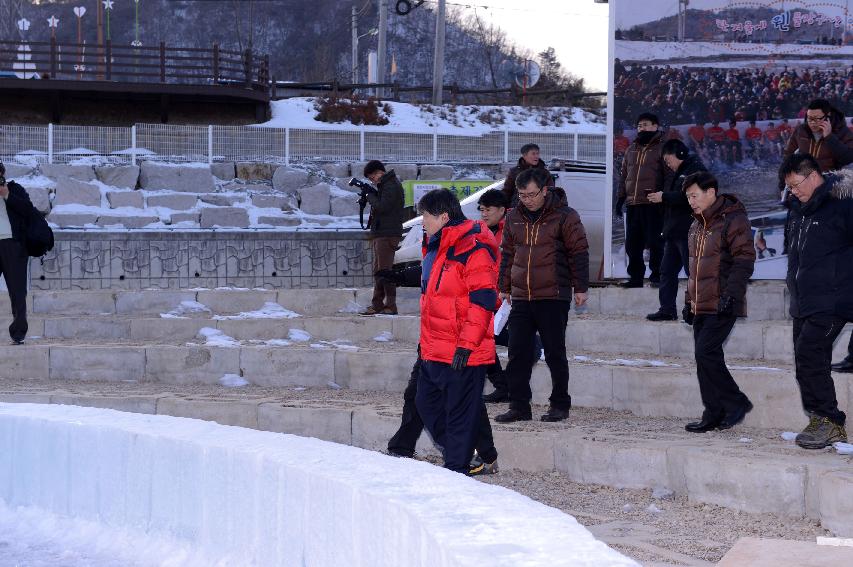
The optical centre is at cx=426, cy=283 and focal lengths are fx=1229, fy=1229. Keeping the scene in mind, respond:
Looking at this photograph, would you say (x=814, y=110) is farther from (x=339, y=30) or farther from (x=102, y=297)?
(x=339, y=30)

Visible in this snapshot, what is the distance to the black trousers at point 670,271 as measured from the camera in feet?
31.7

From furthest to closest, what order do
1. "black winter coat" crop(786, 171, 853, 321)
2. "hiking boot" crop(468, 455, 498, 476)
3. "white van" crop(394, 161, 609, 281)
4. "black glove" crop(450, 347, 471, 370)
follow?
"white van" crop(394, 161, 609, 281)
"hiking boot" crop(468, 455, 498, 476)
"black winter coat" crop(786, 171, 853, 321)
"black glove" crop(450, 347, 471, 370)

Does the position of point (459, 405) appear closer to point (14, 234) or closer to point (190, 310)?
point (14, 234)

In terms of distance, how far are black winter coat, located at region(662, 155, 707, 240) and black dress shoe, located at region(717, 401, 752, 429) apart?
8.70ft

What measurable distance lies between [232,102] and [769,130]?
78.3 feet

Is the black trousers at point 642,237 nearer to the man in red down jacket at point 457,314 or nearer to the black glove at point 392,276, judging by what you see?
the black glove at point 392,276

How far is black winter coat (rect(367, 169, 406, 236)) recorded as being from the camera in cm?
1207

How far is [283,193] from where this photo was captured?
26844 mm

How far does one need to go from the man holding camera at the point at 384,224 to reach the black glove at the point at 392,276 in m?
0.12

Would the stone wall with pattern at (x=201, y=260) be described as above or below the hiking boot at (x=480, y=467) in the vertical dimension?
above

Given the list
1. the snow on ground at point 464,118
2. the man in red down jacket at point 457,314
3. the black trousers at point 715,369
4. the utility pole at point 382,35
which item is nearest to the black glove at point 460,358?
the man in red down jacket at point 457,314

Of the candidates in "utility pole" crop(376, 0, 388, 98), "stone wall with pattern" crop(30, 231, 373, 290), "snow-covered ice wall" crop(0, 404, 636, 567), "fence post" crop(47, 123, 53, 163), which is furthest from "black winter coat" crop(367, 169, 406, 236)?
"utility pole" crop(376, 0, 388, 98)

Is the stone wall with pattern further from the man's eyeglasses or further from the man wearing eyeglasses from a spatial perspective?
the man wearing eyeglasses

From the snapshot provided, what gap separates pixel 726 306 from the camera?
22.9 feet
